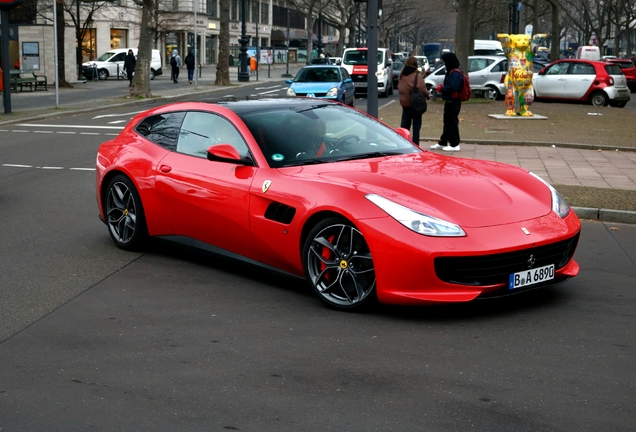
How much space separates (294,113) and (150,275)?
67.6 inches

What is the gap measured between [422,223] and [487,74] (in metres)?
31.3

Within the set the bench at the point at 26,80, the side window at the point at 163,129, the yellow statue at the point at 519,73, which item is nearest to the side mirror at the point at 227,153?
the side window at the point at 163,129

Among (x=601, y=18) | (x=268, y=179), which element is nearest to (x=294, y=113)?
(x=268, y=179)

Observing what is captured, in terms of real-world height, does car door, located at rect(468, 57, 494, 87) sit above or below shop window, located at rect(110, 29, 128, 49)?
below

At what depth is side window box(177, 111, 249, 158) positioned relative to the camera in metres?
7.30

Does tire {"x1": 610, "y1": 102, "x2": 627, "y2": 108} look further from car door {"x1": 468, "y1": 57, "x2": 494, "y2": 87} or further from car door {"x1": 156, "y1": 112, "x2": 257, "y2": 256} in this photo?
car door {"x1": 156, "y1": 112, "x2": 257, "y2": 256}

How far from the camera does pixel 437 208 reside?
604 cm

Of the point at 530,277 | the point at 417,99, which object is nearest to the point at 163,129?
the point at 530,277

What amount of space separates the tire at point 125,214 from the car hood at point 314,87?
19541mm

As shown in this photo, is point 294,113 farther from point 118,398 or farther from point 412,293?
point 118,398

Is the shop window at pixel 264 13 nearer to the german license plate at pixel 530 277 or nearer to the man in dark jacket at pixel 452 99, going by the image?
the man in dark jacket at pixel 452 99

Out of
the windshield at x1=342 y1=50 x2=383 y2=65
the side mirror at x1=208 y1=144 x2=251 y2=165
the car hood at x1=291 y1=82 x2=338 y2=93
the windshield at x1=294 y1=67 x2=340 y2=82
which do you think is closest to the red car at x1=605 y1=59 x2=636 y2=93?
the windshield at x1=342 y1=50 x2=383 y2=65

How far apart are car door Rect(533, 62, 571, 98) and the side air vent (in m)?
28.4

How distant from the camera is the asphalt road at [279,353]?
14.3 ft
